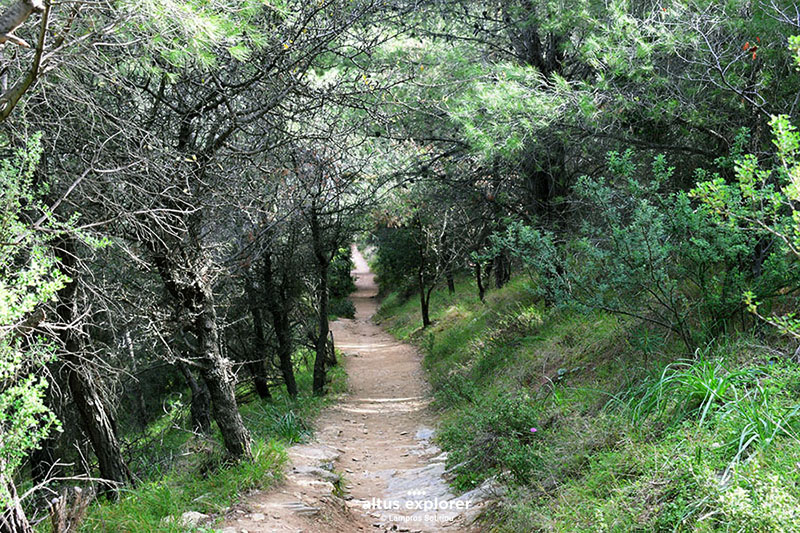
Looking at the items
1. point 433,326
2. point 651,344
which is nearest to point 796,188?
point 651,344

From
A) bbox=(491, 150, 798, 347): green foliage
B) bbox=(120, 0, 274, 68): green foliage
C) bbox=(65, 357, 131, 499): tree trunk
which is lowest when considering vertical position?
bbox=(65, 357, 131, 499): tree trunk

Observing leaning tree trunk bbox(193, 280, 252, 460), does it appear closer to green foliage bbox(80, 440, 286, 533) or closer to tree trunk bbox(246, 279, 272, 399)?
green foliage bbox(80, 440, 286, 533)

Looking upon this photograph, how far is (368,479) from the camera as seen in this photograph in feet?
22.9

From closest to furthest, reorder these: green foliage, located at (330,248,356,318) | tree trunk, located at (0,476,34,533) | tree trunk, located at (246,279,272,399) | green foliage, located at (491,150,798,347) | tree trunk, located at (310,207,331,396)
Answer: tree trunk, located at (0,476,34,533)
green foliage, located at (491,150,798,347)
tree trunk, located at (246,279,272,399)
tree trunk, located at (310,207,331,396)
green foliage, located at (330,248,356,318)

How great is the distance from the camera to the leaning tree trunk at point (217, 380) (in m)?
5.95

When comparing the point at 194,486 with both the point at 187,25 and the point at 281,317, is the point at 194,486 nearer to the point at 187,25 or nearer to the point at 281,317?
the point at 187,25

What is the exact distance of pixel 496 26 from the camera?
384 inches

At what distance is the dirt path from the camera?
518cm

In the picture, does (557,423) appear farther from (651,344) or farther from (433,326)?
(433,326)

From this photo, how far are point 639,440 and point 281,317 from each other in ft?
27.2

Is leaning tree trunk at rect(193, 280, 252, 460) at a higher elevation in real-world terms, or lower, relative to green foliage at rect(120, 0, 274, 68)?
lower

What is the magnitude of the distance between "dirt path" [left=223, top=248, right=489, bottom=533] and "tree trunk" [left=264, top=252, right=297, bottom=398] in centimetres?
119

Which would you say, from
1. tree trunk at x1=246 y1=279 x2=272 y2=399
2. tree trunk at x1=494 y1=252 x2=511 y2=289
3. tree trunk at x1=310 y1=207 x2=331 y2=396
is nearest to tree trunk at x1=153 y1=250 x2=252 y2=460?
tree trunk at x1=246 y1=279 x2=272 y2=399

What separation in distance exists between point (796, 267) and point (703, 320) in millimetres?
1069
